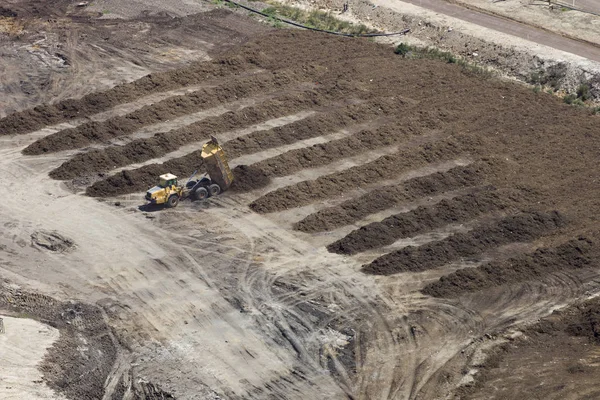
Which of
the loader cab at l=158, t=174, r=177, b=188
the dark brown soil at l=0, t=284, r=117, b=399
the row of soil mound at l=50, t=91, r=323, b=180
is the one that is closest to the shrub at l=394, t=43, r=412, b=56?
the row of soil mound at l=50, t=91, r=323, b=180

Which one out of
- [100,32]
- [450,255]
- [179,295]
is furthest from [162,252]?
[100,32]

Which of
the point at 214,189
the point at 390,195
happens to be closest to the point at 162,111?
the point at 214,189

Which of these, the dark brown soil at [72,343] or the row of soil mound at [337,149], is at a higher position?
the row of soil mound at [337,149]

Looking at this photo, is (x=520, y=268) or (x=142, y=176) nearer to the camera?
(x=520, y=268)

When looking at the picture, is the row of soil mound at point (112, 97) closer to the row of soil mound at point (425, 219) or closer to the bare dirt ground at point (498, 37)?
the bare dirt ground at point (498, 37)

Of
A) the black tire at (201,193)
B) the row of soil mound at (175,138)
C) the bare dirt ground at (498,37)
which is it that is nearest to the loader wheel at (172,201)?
the black tire at (201,193)

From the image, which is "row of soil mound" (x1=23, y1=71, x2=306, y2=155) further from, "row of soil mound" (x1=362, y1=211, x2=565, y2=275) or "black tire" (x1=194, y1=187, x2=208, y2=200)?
"row of soil mound" (x1=362, y1=211, x2=565, y2=275)

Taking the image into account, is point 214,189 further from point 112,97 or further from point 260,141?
point 112,97
